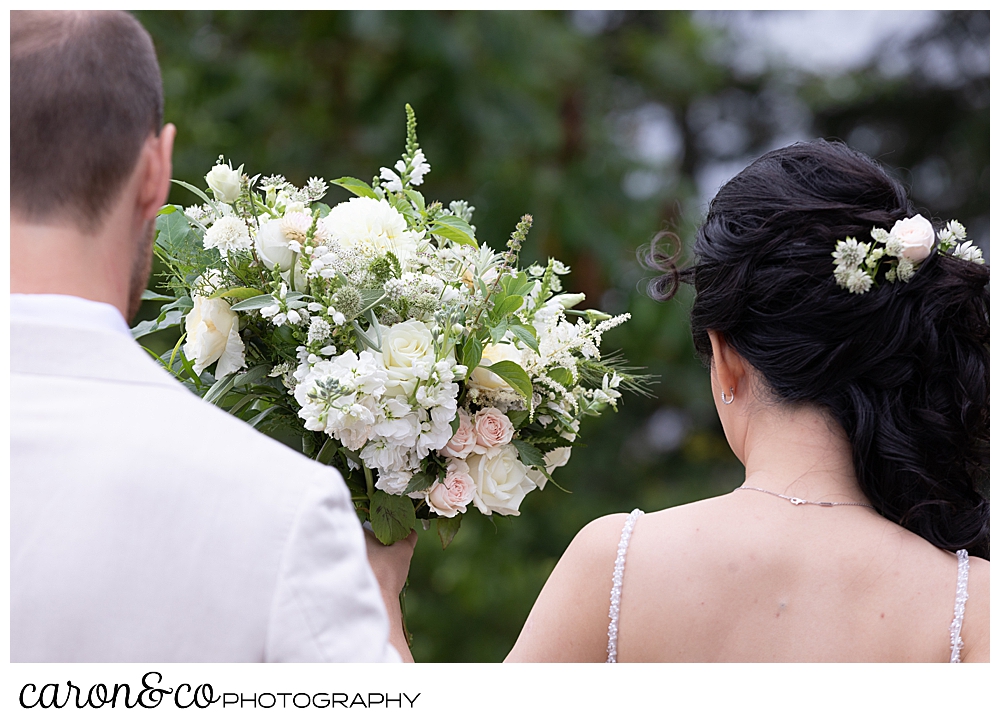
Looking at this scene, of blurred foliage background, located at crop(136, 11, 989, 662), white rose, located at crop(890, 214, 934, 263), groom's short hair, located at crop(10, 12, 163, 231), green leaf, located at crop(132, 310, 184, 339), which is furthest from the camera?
blurred foliage background, located at crop(136, 11, 989, 662)

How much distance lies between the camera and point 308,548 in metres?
1.17

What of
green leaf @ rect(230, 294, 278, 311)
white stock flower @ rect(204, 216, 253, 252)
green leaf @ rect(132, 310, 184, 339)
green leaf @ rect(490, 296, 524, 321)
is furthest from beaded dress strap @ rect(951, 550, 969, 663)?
green leaf @ rect(132, 310, 184, 339)

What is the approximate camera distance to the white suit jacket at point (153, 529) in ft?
3.68

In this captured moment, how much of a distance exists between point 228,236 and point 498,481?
29.2 inches

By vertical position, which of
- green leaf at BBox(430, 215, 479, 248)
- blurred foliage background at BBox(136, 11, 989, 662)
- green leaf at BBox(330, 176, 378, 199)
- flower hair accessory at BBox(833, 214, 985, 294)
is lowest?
blurred foliage background at BBox(136, 11, 989, 662)

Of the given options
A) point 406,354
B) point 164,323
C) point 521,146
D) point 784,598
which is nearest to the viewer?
point 784,598

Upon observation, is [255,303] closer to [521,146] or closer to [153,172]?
[153,172]

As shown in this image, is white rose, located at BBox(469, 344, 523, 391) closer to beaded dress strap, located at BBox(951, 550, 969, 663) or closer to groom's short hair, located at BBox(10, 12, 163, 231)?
groom's short hair, located at BBox(10, 12, 163, 231)

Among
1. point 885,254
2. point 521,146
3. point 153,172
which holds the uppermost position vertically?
point 885,254

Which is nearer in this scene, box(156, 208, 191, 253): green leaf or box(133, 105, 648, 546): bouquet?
box(133, 105, 648, 546): bouquet

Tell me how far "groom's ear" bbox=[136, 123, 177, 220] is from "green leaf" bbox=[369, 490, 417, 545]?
773 millimetres

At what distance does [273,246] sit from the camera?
1.79 m

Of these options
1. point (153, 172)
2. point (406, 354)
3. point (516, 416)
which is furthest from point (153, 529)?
point (516, 416)

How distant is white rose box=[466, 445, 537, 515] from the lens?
1.88 m
